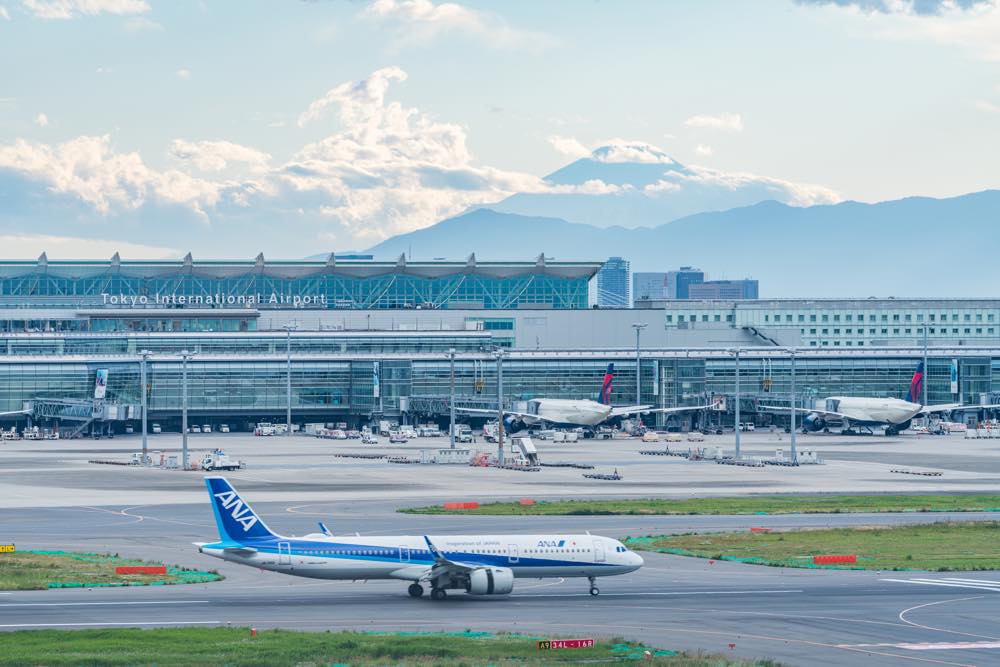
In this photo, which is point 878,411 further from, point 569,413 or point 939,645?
point 939,645

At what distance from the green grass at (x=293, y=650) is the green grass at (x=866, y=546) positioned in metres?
26.7

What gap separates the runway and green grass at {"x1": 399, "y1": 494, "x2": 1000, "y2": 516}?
22167mm

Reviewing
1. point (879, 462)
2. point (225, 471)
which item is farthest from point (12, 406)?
point (879, 462)

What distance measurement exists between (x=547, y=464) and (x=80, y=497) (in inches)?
1985

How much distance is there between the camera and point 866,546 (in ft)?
263

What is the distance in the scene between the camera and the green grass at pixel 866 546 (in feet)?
242

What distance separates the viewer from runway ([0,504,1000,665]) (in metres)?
51.3

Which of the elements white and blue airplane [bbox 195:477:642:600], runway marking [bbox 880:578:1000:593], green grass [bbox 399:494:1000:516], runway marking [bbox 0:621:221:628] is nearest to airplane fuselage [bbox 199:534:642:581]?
white and blue airplane [bbox 195:477:642:600]

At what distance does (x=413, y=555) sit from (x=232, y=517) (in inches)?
312

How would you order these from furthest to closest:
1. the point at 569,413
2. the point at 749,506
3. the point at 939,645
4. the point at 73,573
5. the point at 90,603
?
the point at 569,413 → the point at 749,506 → the point at 73,573 → the point at 90,603 → the point at 939,645

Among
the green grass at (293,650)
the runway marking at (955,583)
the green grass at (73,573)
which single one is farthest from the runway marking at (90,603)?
the runway marking at (955,583)

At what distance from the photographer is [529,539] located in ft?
211

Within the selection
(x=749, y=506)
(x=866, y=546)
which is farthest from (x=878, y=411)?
(x=866, y=546)

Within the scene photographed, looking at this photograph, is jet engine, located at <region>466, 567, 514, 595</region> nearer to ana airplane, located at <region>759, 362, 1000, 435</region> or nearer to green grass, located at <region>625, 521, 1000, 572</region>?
green grass, located at <region>625, 521, 1000, 572</region>
